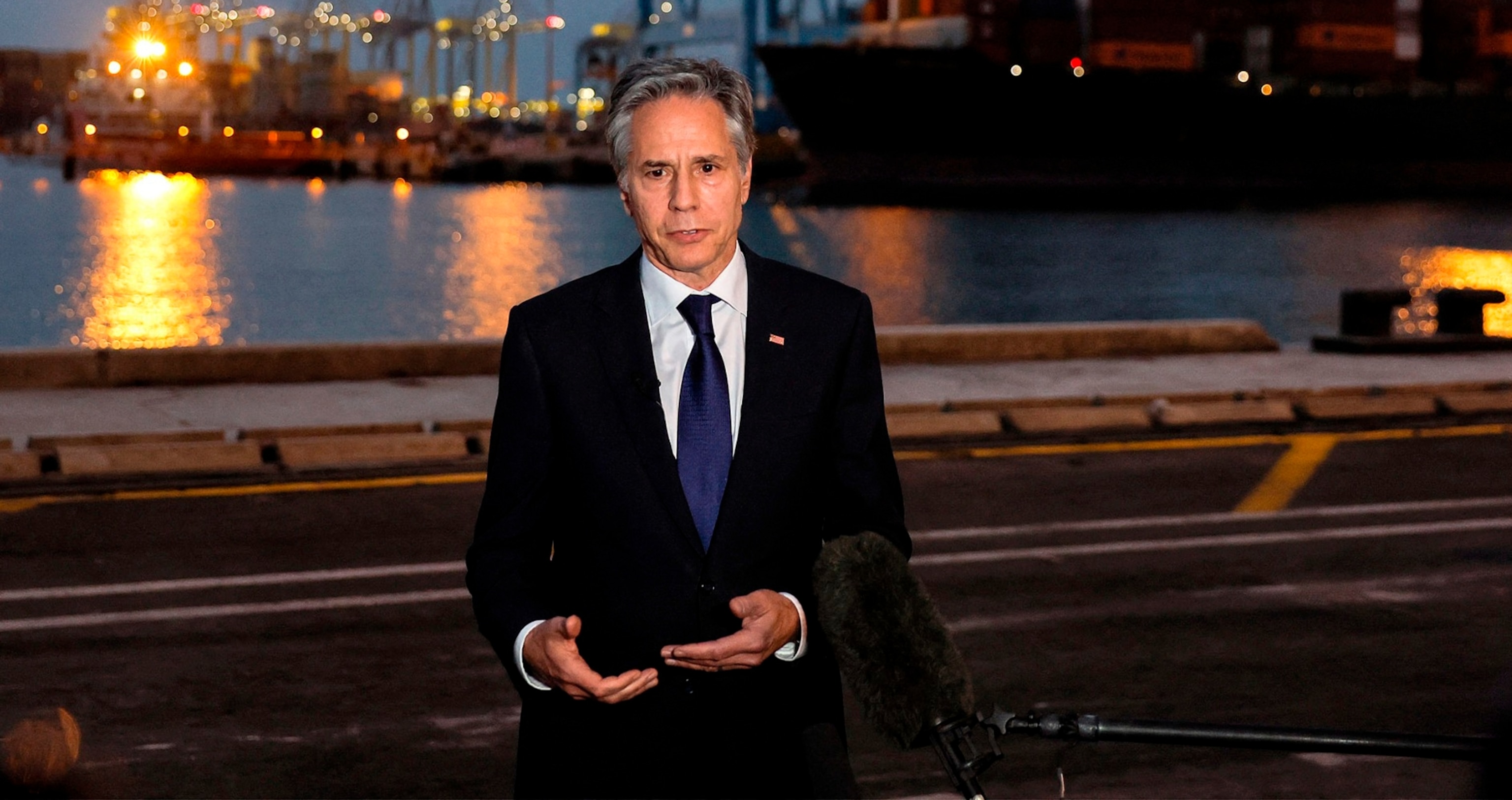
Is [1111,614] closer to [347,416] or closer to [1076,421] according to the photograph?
[1076,421]

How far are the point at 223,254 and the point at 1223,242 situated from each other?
39865 millimetres

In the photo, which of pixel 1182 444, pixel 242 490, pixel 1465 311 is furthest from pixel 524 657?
pixel 1465 311

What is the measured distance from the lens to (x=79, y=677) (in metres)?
7.19

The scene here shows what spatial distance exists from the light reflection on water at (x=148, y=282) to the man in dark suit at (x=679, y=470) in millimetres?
13978

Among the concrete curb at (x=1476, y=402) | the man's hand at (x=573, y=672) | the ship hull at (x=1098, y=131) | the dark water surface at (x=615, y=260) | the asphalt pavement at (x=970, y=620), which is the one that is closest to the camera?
the man's hand at (x=573, y=672)

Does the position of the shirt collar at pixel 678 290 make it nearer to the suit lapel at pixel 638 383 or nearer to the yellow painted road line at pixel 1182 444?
the suit lapel at pixel 638 383

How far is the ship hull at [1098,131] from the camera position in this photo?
92750 millimetres

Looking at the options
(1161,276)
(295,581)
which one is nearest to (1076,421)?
(295,581)

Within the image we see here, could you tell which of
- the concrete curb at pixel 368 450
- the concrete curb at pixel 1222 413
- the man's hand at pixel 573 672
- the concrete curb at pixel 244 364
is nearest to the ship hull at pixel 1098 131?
the concrete curb at pixel 244 364

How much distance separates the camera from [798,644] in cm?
286

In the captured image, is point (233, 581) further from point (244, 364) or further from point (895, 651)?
point (895, 651)

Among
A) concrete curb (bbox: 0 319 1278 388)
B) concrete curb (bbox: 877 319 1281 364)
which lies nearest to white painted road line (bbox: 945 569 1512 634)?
concrete curb (bbox: 0 319 1278 388)

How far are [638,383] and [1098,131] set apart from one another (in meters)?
95.3

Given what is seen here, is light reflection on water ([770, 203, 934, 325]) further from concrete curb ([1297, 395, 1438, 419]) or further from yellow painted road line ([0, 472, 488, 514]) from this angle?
yellow painted road line ([0, 472, 488, 514])
